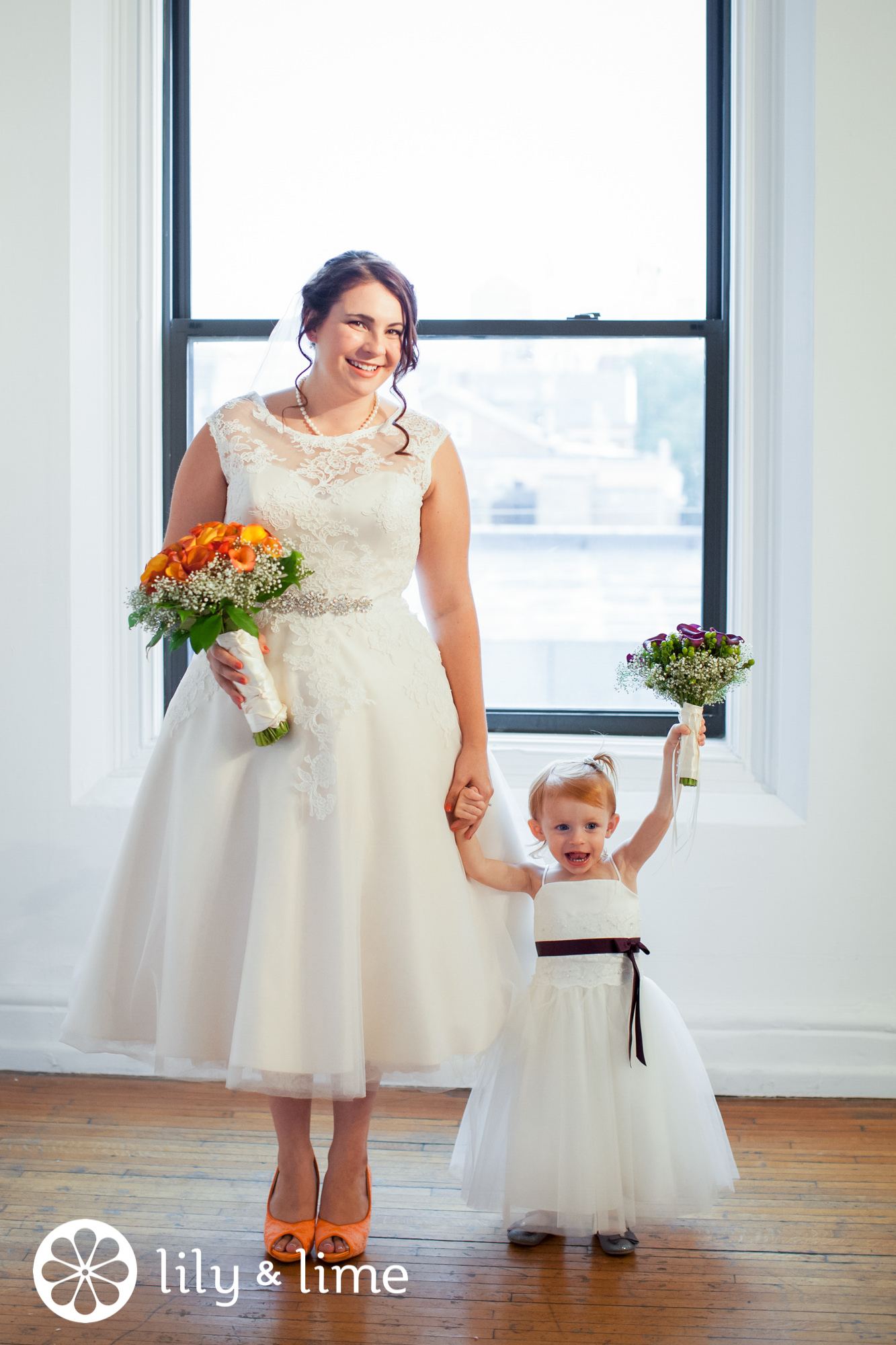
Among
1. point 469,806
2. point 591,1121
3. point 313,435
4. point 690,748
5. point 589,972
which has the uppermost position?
point 313,435

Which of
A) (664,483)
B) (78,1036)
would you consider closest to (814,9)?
(664,483)

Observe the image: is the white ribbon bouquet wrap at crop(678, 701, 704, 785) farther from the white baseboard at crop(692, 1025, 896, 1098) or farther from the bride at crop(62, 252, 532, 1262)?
the white baseboard at crop(692, 1025, 896, 1098)

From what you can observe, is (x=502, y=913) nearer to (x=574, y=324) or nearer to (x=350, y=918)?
(x=350, y=918)

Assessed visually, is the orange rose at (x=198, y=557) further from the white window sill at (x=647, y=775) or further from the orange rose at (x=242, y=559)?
the white window sill at (x=647, y=775)

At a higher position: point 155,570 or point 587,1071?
point 155,570

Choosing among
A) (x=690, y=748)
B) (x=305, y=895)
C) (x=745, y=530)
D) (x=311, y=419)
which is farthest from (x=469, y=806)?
(x=745, y=530)

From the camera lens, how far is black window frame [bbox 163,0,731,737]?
3.07m

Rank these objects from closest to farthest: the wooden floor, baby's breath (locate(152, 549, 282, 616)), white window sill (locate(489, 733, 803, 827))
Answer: baby's breath (locate(152, 549, 282, 616)), the wooden floor, white window sill (locate(489, 733, 803, 827))

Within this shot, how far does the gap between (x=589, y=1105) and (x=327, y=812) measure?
0.76 meters

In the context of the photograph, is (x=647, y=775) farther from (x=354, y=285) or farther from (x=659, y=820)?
(x=354, y=285)

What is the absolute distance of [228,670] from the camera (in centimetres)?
181

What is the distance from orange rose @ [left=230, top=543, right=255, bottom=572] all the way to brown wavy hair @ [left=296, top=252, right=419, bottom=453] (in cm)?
42

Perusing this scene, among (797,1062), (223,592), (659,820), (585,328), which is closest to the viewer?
(223,592)

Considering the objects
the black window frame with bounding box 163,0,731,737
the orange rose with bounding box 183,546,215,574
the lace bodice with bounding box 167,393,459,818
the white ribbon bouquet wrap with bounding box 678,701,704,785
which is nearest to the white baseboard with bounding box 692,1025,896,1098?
the black window frame with bounding box 163,0,731,737
